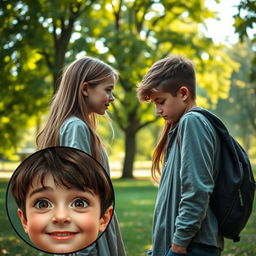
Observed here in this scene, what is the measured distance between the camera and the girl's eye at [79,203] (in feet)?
3.84

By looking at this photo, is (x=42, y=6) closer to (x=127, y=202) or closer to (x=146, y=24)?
(x=127, y=202)

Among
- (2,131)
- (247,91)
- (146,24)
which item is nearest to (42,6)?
(2,131)

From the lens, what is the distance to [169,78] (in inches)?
118

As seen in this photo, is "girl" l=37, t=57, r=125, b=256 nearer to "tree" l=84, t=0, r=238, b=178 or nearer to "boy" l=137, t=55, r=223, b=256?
"boy" l=137, t=55, r=223, b=256

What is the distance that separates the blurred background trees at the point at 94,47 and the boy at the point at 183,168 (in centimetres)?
1203

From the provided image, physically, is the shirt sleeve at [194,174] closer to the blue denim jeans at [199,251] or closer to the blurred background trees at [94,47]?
the blue denim jeans at [199,251]

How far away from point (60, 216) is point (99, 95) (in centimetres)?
183

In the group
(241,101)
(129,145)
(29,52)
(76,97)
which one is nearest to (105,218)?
(76,97)

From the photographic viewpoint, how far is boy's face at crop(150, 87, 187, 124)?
9.76 feet

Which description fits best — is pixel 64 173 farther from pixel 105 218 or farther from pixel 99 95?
pixel 99 95

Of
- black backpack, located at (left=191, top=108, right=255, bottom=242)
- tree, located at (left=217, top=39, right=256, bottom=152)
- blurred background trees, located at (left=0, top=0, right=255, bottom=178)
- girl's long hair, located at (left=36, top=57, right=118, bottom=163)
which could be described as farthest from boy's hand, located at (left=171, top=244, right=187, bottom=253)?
tree, located at (left=217, top=39, right=256, bottom=152)

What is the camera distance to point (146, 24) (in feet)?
99.4

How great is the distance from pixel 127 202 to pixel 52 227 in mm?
16944

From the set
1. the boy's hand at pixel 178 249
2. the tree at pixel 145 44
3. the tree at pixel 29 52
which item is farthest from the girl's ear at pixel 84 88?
the tree at pixel 145 44
